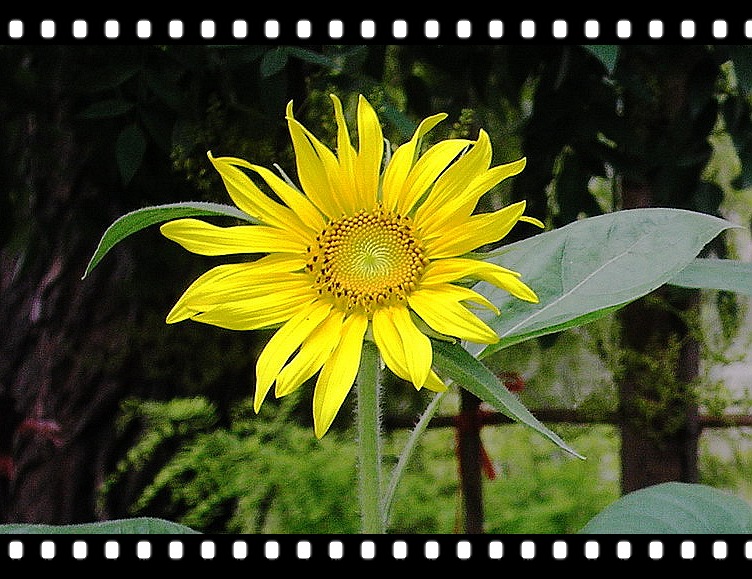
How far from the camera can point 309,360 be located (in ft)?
0.87

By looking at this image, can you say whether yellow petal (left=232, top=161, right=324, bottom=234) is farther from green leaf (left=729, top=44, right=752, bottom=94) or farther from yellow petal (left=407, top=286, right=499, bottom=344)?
green leaf (left=729, top=44, right=752, bottom=94)

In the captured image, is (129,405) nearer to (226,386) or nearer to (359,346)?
(226,386)

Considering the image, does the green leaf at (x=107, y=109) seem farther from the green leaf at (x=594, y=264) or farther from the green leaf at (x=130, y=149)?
the green leaf at (x=594, y=264)

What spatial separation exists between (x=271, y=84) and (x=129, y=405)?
1.05 ft

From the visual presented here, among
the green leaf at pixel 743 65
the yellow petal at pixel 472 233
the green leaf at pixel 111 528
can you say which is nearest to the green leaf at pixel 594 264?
the yellow petal at pixel 472 233

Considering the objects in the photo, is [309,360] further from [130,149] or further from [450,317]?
[130,149]

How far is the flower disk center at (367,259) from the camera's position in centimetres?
27

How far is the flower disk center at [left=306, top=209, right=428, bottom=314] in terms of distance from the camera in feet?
0.89

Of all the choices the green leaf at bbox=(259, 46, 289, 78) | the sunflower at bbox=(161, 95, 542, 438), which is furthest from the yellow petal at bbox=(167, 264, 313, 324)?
the green leaf at bbox=(259, 46, 289, 78)

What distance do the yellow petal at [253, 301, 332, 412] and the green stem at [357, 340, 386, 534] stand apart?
0.7 inches

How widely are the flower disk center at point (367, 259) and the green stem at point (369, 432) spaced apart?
2 centimetres

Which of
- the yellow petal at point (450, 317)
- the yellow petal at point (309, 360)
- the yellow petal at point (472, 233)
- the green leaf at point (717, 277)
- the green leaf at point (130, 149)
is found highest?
the green leaf at point (130, 149)

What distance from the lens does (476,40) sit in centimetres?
59

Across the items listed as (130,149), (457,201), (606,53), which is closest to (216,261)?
(130,149)
